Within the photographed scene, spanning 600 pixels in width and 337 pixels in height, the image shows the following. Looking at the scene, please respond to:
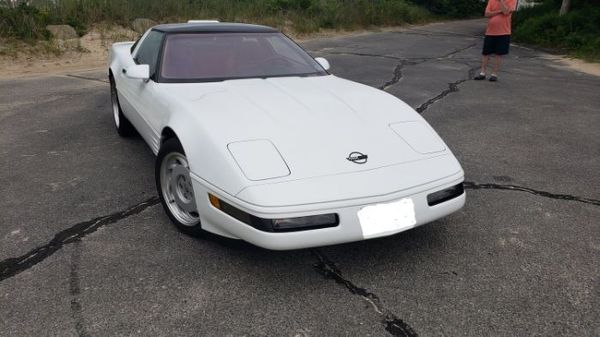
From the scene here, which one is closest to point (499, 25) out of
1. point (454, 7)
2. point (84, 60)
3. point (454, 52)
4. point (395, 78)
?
point (395, 78)

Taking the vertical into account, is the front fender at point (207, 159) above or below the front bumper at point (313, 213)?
above

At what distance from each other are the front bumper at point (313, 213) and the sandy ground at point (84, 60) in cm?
745

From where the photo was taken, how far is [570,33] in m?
13.1

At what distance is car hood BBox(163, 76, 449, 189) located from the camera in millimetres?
2221

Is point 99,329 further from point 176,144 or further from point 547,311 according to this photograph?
point 547,311

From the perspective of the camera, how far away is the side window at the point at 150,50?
11.0 feet

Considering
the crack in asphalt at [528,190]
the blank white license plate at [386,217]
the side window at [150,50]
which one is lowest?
the crack in asphalt at [528,190]

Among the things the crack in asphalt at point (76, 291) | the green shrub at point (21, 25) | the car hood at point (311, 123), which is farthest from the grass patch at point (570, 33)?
the green shrub at point (21, 25)

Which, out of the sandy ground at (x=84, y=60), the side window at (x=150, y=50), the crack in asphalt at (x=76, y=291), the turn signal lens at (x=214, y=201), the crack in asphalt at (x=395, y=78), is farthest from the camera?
the sandy ground at (x=84, y=60)

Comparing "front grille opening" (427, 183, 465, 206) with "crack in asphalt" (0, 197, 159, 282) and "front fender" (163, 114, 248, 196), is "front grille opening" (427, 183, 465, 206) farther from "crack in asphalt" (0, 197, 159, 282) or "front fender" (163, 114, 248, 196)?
"crack in asphalt" (0, 197, 159, 282)

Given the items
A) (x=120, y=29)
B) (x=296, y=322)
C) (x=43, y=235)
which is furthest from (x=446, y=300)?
(x=120, y=29)

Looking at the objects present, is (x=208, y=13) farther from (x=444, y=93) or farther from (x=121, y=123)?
(x=121, y=123)

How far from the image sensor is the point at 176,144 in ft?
8.24

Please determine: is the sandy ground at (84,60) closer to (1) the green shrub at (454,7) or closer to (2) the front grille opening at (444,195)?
(2) the front grille opening at (444,195)
